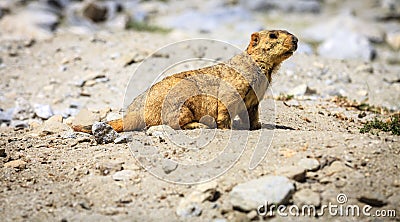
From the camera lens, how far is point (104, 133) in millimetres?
6156

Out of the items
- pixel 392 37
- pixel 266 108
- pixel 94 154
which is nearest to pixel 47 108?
pixel 94 154

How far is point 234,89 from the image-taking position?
6070 mm

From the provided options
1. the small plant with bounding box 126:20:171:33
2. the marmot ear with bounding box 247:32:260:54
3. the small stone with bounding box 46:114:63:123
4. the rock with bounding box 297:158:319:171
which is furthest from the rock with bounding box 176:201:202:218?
the small plant with bounding box 126:20:171:33

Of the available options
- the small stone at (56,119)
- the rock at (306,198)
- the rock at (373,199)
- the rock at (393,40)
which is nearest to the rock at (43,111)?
the small stone at (56,119)

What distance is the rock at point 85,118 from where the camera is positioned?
25.7 ft

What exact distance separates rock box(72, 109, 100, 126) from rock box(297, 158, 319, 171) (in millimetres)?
3915

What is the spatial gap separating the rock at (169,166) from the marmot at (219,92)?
86 cm

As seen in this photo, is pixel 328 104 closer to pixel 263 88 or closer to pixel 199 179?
pixel 263 88

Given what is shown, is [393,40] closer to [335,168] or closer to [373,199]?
[335,168]

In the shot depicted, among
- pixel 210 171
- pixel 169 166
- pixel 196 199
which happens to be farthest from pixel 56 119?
pixel 196 199

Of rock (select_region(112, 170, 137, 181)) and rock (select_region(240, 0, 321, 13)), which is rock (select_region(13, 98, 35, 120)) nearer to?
rock (select_region(112, 170, 137, 181))

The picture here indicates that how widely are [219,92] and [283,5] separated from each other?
14.4 metres

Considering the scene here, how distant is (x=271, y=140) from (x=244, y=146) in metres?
0.36

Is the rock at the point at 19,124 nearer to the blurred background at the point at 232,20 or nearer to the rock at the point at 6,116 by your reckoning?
the rock at the point at 6,116
